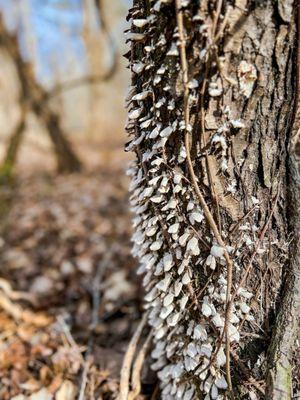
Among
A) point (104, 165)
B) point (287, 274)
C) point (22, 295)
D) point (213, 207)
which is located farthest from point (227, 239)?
point (104, 165)

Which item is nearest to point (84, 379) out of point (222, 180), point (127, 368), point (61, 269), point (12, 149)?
point (127, 368)

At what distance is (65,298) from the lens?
319cm

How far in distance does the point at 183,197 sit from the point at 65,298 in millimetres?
2142

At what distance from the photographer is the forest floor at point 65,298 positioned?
216 cm

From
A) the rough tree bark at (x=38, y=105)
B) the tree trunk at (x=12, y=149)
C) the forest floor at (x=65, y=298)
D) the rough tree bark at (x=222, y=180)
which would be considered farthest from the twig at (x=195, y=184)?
the rough tree bark at (x=38, y=105)

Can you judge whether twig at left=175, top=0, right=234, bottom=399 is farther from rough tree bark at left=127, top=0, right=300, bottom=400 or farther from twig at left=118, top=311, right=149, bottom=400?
twig at left=118, top=311, right=149, bottom=400

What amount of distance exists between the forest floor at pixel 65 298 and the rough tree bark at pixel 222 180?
78cm

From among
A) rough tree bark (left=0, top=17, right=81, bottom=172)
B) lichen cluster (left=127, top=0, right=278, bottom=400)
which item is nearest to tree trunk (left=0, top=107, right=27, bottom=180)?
rough tree bark (left=0, top=17, right=81, bottom=172)

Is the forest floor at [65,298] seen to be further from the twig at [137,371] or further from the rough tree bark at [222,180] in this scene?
the rough tree bark at [222,180]

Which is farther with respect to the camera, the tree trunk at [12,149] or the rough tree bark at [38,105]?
the rough tree bark at [38,105]

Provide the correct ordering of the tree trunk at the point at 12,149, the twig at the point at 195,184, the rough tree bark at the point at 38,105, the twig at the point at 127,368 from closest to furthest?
the twig at the point at 195,184, the twig at the point at 127,368, the tree trunk at the point at 12,149, the rough tree bark at the point at 38,105

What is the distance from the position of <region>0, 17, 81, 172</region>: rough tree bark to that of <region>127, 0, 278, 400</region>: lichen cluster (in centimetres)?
571

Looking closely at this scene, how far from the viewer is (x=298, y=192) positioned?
130 cm

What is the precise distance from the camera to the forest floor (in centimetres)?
216
